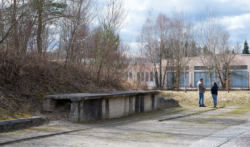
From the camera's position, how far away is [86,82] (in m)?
15.8

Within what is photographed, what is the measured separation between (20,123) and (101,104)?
3280 mm

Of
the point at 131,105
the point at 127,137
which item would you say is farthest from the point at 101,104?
the point at 127,137

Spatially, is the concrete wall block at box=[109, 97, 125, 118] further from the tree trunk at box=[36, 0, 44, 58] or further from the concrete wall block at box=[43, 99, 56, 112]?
the tree trunk at box=[36, 0, 44, 58]

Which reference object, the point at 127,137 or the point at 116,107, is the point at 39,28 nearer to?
the point at 116,107

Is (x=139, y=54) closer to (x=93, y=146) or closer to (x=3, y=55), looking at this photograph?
(x=3, y=55)

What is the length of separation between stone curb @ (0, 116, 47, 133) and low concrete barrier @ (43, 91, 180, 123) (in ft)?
3.26

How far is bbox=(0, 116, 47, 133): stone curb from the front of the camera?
7.32m

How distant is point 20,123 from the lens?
781 cm

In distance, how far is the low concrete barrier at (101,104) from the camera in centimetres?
906

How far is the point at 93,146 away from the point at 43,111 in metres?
4.63

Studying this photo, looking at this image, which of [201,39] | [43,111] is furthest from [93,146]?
[201,39]

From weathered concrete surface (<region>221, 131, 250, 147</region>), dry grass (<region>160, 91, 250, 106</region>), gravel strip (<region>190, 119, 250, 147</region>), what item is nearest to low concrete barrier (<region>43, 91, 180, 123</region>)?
gravel strip (<region>190, 119, 250, 147</region>)

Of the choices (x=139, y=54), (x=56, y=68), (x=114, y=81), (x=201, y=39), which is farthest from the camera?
(x=201, y=39)

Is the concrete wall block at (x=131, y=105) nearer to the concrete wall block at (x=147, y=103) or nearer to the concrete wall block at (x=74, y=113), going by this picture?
the concrete wall block at (x=147, y=103)
